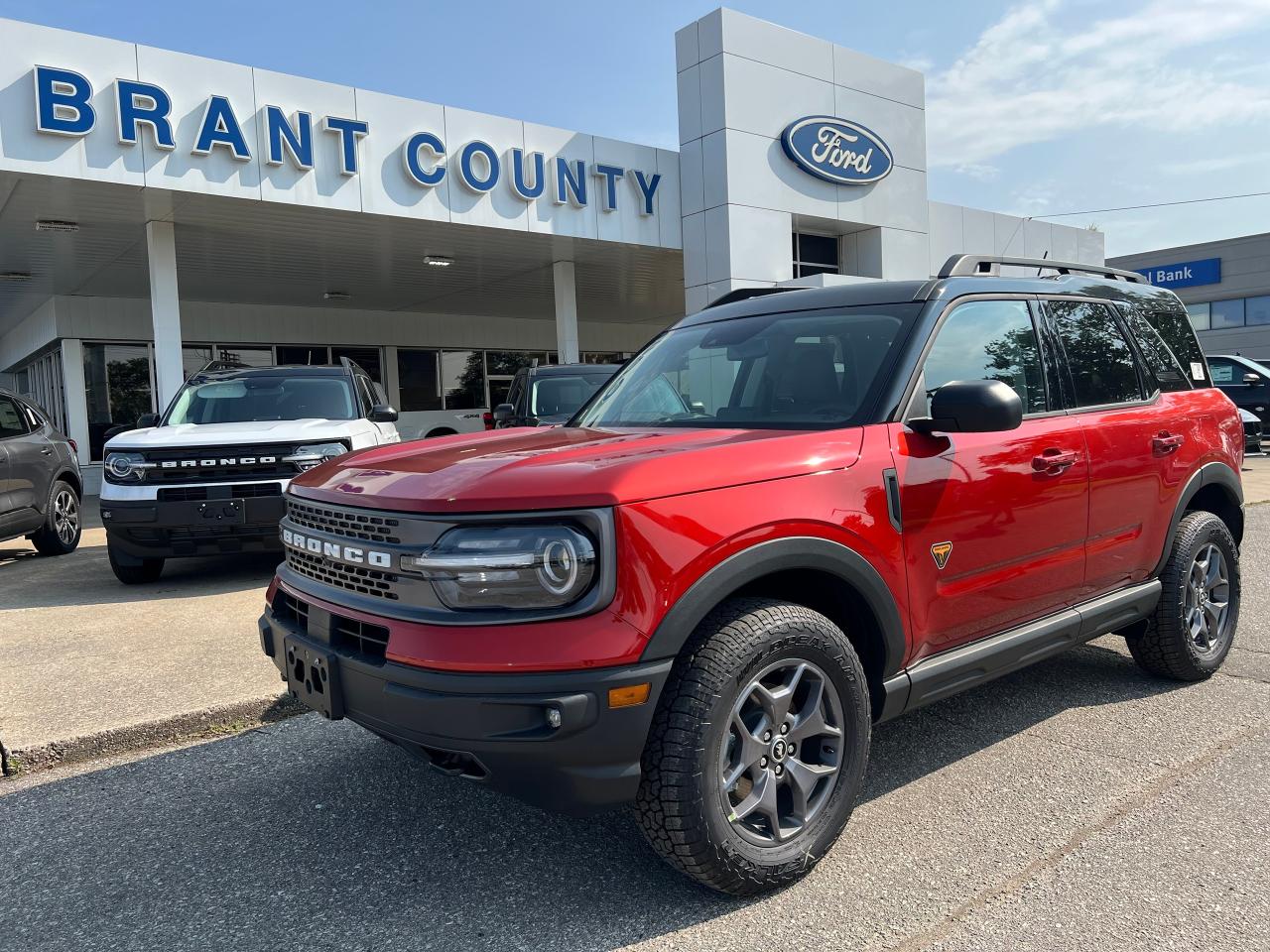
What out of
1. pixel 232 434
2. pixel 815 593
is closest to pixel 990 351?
pixel 815 593

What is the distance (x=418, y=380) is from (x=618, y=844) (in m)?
22.1

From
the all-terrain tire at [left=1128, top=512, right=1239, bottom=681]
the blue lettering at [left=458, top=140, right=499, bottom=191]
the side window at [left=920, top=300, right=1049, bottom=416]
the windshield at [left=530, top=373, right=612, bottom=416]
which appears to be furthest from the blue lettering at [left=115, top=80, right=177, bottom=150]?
the all-terrain tire at [left=1128, top=512, right=1239, bottom=681]

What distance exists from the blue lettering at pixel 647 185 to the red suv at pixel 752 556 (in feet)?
41.0

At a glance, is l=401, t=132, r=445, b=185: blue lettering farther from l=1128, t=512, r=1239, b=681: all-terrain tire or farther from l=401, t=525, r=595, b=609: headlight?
l=401, t=525, r=595, b=609: headlight

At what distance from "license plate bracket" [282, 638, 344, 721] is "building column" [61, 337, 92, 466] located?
18511 millimetres

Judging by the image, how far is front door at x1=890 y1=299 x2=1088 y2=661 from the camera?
294 centimetres

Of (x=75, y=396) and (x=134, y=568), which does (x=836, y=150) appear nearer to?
(x=134, y=568)

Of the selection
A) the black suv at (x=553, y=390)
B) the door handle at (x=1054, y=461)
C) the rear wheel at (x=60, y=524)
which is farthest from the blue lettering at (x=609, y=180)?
the door handle at (x=1054, y=461)

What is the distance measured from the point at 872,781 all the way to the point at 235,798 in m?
2.32

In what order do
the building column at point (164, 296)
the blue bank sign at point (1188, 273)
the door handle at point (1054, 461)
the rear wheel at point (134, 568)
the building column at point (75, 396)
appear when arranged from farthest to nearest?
the blue bank sign at point (1188, 273), the building column at point (75, 396), the building column at point (164, 296), the rear wheel at point (134, 568), the door handle at point (1054, 461)

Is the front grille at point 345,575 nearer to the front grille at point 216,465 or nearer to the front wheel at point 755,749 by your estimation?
the front wheel at point 755,749

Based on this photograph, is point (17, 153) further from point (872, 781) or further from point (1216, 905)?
point (1216, 905)

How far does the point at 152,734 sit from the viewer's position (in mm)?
3930

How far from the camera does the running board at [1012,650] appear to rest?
2.92m
